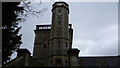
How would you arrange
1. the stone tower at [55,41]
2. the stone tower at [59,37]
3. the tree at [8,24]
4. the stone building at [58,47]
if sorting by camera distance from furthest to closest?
the stone tower at [55,41] → the stone tower at [59,37] → the stone building at [58,47] → the tree at [8,24]

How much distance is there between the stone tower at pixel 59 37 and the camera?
28516 mm

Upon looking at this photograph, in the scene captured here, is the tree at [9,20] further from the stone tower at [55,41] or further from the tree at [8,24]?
the stone tower at [55,41]

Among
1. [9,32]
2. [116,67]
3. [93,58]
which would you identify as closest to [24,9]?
[9,32]

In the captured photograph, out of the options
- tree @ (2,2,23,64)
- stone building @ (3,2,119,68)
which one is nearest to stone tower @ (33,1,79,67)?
stone building @ (3,2,119,68)

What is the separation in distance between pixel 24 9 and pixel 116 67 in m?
17.6

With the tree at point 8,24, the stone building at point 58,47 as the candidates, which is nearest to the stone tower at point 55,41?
the stone building at point 58,47

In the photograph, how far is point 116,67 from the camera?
23547 millimetres

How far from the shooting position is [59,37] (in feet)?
97.2

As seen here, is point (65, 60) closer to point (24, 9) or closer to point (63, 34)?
point (63, 34)

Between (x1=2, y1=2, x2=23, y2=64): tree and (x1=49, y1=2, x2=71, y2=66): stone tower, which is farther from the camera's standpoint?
(x1=49, y1=2, x2=71, y2=66): stone tower

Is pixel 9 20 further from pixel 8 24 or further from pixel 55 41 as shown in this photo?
pixel 55 41

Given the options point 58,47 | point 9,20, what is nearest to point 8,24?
point 9,20

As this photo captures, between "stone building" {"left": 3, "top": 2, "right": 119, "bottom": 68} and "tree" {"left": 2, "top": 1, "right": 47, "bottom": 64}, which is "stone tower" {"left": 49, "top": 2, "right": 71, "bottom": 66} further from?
"tree" {"left": 2, "top": 1, "right": 47, "bottom": 64}

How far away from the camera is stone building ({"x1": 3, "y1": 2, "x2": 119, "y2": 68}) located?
25.1 meters
